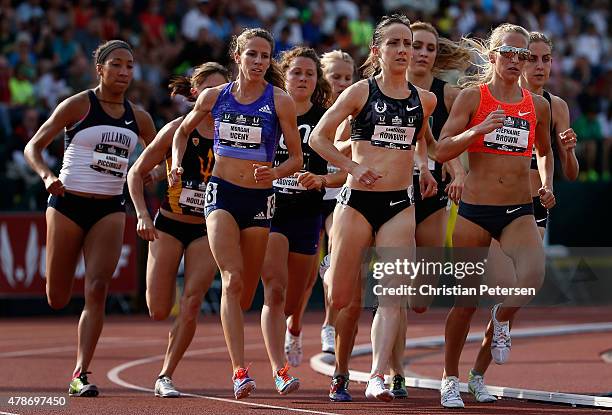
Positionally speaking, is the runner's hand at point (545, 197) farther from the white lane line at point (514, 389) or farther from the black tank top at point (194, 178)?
the black tank top at point (194, 178)

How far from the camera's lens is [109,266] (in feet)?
33.4

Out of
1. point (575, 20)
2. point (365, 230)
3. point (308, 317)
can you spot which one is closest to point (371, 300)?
point (365, 230)

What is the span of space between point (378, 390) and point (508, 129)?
213 centimetres

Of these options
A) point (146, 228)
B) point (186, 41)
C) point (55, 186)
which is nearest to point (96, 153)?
point (55, 186)

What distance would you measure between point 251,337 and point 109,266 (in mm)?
6005

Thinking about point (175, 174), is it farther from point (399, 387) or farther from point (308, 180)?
point (399, 387)

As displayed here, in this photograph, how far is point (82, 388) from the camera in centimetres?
991

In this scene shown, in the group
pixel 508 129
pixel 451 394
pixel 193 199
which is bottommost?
pixel 451 394

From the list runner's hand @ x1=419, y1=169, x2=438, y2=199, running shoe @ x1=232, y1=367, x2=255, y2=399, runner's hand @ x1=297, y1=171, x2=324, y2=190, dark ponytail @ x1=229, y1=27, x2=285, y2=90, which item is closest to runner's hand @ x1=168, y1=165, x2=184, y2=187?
runner's hand @ x1=297, y1=171, x2=324, y2=190

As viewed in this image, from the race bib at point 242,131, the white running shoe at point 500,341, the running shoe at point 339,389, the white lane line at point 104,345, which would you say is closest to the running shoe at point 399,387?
the running shoe at point 339,389

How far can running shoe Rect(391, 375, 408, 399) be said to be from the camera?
10.0 metres

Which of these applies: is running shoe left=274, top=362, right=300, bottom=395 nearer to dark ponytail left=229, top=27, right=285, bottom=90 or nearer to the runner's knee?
the runner's knee

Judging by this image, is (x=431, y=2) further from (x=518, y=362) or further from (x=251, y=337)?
(x=518, y=362)

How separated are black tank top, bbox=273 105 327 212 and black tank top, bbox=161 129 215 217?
2.55ft
